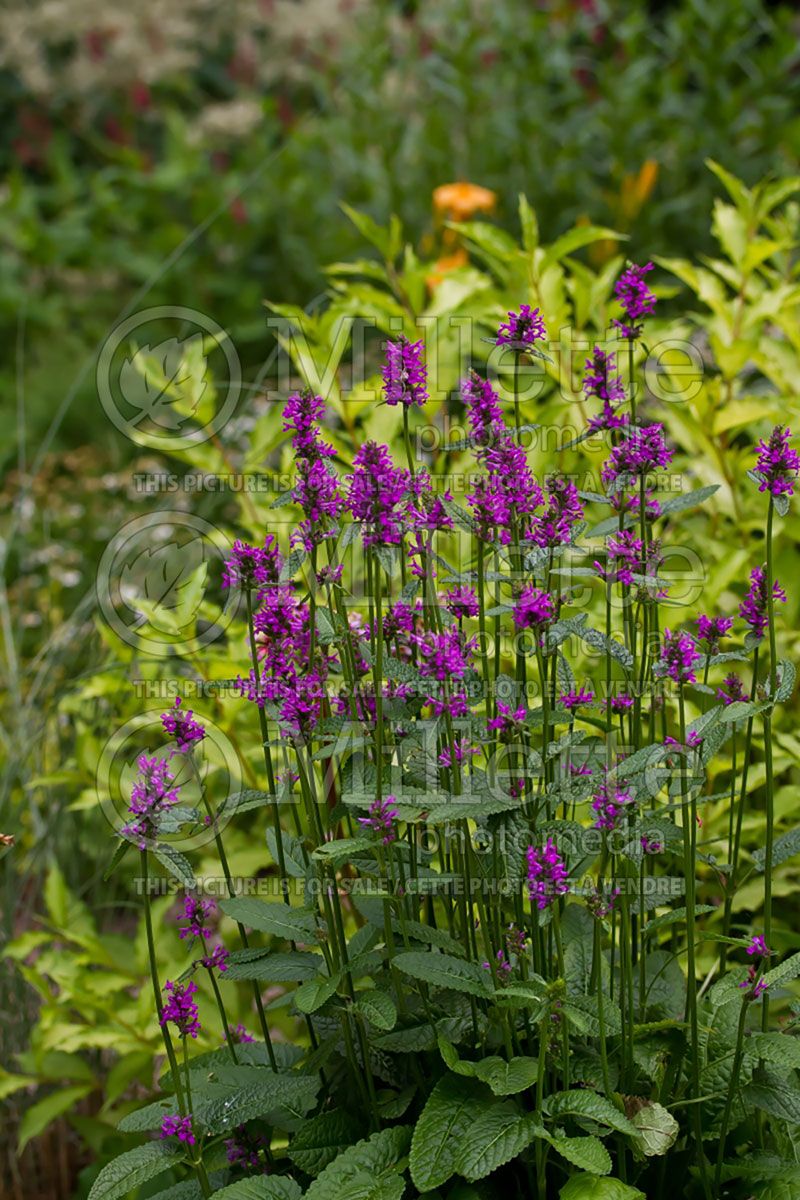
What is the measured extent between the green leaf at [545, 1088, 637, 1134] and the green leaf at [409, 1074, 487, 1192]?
8 cm

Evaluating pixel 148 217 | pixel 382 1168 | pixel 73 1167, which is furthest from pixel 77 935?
pixel 148 217

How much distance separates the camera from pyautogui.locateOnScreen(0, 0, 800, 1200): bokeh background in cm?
250

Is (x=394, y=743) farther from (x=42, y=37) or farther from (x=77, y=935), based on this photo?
(x=42, y=37)

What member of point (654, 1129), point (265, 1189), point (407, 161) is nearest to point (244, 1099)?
point (265, 1189)

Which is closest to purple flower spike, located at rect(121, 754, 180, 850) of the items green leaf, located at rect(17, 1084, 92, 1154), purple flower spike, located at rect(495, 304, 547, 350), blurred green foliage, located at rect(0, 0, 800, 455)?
purple flower spike, located at rect(495, 304, 547, 350)

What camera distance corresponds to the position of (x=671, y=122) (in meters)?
4.94

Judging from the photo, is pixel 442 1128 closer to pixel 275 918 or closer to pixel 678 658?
pixel 275 918

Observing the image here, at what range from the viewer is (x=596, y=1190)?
4.11 ft

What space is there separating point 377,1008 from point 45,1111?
97 centimetres

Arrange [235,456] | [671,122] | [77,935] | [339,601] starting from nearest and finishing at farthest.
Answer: [339,601], [77,935], [235,456], [671,122]

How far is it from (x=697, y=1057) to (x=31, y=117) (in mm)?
6765

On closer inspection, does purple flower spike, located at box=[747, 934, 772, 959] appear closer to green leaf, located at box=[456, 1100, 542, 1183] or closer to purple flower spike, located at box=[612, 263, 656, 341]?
green leaf, located at box=[456, 1100, 542, 1183]

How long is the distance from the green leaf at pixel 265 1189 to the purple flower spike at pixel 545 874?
0.42 m

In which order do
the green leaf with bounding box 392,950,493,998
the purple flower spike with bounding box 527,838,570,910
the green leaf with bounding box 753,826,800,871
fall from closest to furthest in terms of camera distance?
the purple flower spike with bounding box 527,838,570,910
the green leaf with bounding box 392,950,493,998
the green leaf with bounding box 753,826,800,871
